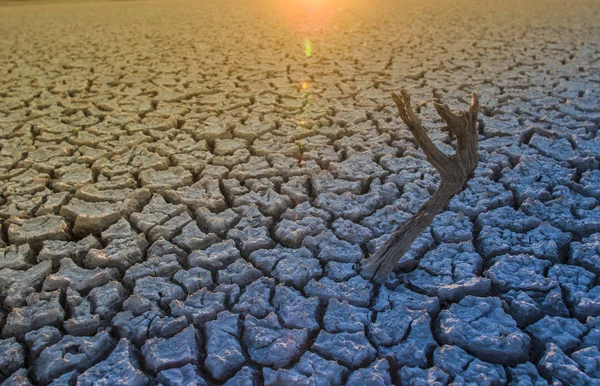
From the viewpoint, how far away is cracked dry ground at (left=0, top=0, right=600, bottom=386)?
142cm

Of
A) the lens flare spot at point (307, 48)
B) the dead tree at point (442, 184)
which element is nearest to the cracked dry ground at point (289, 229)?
the dead tree at point (442, 184)

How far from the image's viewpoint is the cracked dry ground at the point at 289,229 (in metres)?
1.42

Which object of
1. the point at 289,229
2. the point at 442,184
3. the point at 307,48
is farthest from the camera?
the point at 307,48

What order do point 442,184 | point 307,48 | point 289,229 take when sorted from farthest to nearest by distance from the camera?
point 307,48
point 289,229
point 442,184

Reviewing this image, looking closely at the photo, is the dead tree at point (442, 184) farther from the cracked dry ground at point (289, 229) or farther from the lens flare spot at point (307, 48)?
the lens flare spot at point (307, 48)

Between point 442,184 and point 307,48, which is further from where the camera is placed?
point 307,48

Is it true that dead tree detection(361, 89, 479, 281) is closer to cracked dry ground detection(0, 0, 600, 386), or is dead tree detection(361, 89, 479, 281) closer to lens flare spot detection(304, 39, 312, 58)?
cracked dry ground detection(0, 0, 600, 386)

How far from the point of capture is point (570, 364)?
4.39ft

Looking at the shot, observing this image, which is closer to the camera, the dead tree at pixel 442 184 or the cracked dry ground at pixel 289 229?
the cracked dry ground at pixel 289 229

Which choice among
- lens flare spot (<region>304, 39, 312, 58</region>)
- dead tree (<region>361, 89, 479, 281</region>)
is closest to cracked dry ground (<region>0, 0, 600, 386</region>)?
dead tree (<region>361, 89, 479, 281</region>)

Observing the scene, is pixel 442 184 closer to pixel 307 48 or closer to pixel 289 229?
pixel 289 229

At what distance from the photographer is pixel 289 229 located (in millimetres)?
2004

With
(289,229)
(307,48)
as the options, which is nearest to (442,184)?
(289,229)

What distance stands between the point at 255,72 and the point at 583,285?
3.25 m
